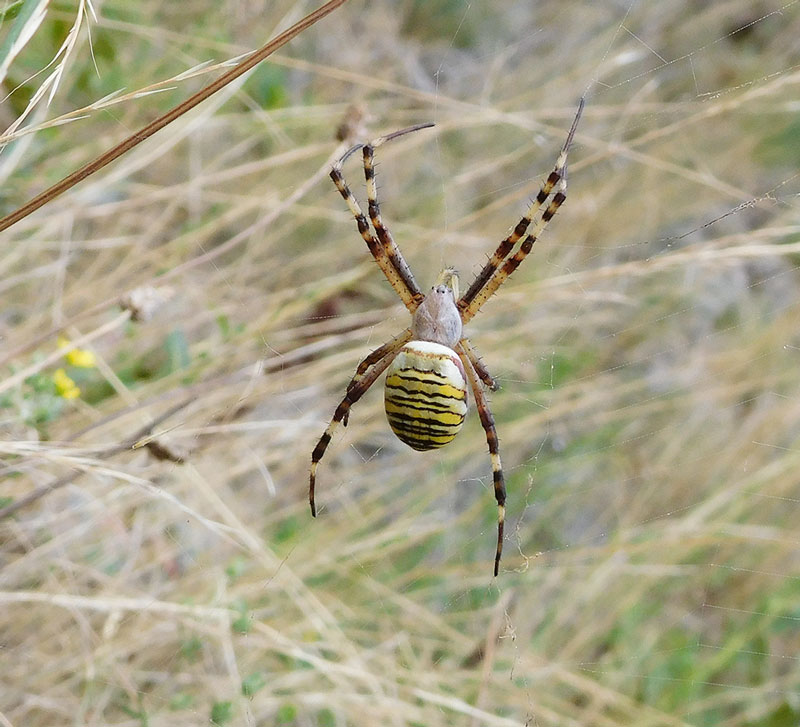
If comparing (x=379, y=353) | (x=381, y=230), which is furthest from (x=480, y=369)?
(x=381, y=230)

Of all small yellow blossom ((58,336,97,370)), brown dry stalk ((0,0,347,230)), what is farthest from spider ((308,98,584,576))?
brown dry stalk ((0,0,347,230))

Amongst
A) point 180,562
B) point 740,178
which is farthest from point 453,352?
point 740,178

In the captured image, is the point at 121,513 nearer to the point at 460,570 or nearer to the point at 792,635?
the point at 460,570

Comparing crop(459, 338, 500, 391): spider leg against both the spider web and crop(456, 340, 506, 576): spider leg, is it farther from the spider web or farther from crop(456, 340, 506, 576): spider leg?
the spider web

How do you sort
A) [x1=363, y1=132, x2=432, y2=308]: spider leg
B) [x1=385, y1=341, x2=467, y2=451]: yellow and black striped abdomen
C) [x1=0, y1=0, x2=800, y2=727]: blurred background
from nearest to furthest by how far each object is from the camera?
1. [x1=385, y1=341, x2=467, y2=451]: yellow and black striped abdomen
2. [x1=0, y1=0, x2=800, y2=727]: blurred background
3. [x1=363, y1=132, x2=432, y2=308]: spider leg

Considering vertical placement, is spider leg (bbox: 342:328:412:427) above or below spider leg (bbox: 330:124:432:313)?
below

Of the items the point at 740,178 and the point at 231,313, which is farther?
the point at 740,178

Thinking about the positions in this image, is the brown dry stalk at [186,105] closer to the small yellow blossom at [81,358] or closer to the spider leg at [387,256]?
the small yellow blossom at [81,358]
